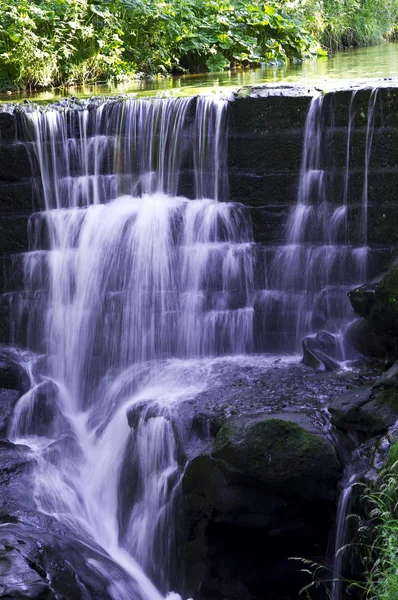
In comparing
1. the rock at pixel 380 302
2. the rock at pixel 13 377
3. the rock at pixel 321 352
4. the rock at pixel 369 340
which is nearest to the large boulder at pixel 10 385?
the rock at pixel 13 377

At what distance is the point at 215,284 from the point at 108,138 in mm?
2042

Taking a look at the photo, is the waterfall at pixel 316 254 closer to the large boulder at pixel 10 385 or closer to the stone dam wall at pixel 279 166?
the stone dam wall at pixel 279 166

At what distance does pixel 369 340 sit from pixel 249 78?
645 cm

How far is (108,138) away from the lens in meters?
8.62

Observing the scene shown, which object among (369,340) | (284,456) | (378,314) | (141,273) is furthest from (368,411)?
(141,273)

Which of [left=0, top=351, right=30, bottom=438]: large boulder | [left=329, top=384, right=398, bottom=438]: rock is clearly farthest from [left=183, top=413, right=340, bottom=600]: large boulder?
[left=0, top=351, right=30, bottom=438]: large boulder

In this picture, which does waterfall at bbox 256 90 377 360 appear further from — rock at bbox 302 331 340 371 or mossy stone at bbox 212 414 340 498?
mossy stone at bbox 212 414 340 498

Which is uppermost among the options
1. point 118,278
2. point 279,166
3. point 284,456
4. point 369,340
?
point 279,166

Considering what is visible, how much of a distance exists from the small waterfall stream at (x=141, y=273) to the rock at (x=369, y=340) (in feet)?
0.52

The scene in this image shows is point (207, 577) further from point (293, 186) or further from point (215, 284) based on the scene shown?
point (293, 186)

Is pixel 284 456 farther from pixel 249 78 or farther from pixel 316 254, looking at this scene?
pixel 249 78

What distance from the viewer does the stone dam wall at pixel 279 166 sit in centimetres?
752

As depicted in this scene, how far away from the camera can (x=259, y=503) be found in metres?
5.31

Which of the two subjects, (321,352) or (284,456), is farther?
(321,352)
